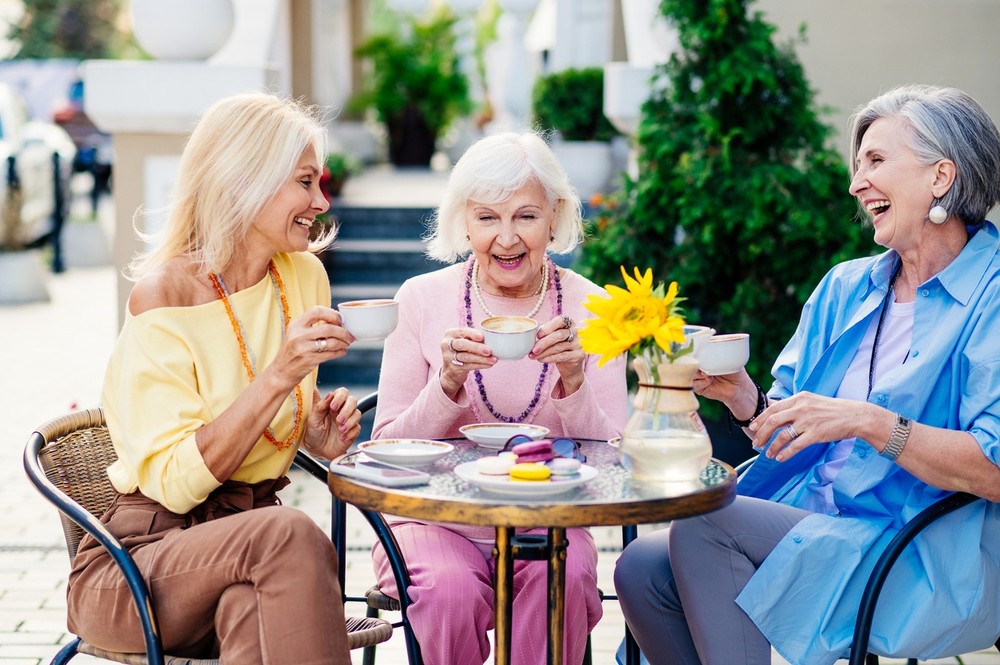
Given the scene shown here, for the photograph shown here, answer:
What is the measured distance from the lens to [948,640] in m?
→ 2.75

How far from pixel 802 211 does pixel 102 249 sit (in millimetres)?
11696

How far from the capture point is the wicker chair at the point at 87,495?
2551 millimetres

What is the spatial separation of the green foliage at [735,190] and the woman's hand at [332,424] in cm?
234

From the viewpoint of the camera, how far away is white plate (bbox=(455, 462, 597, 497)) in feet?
7.82

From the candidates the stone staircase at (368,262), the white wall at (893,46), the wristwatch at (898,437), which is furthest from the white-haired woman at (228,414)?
the white wall at (893,46)

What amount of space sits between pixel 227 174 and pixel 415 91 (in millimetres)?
11652

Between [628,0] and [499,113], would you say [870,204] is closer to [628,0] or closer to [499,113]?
[628,0]

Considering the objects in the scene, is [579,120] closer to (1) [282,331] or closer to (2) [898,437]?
(1) [282,331]

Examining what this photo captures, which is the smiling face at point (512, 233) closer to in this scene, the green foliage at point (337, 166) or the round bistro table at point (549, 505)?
the round bistro table at point (549, 505)

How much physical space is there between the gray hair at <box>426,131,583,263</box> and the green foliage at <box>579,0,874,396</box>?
1.83m

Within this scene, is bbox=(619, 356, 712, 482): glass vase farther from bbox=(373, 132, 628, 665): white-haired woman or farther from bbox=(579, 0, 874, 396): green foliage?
bbox=(579, 0, 874, 396): green foliage

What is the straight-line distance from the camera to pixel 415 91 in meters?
14.3

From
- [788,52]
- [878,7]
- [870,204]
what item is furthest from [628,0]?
[870,204]

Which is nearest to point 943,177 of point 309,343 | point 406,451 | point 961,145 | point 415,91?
point 961,145
